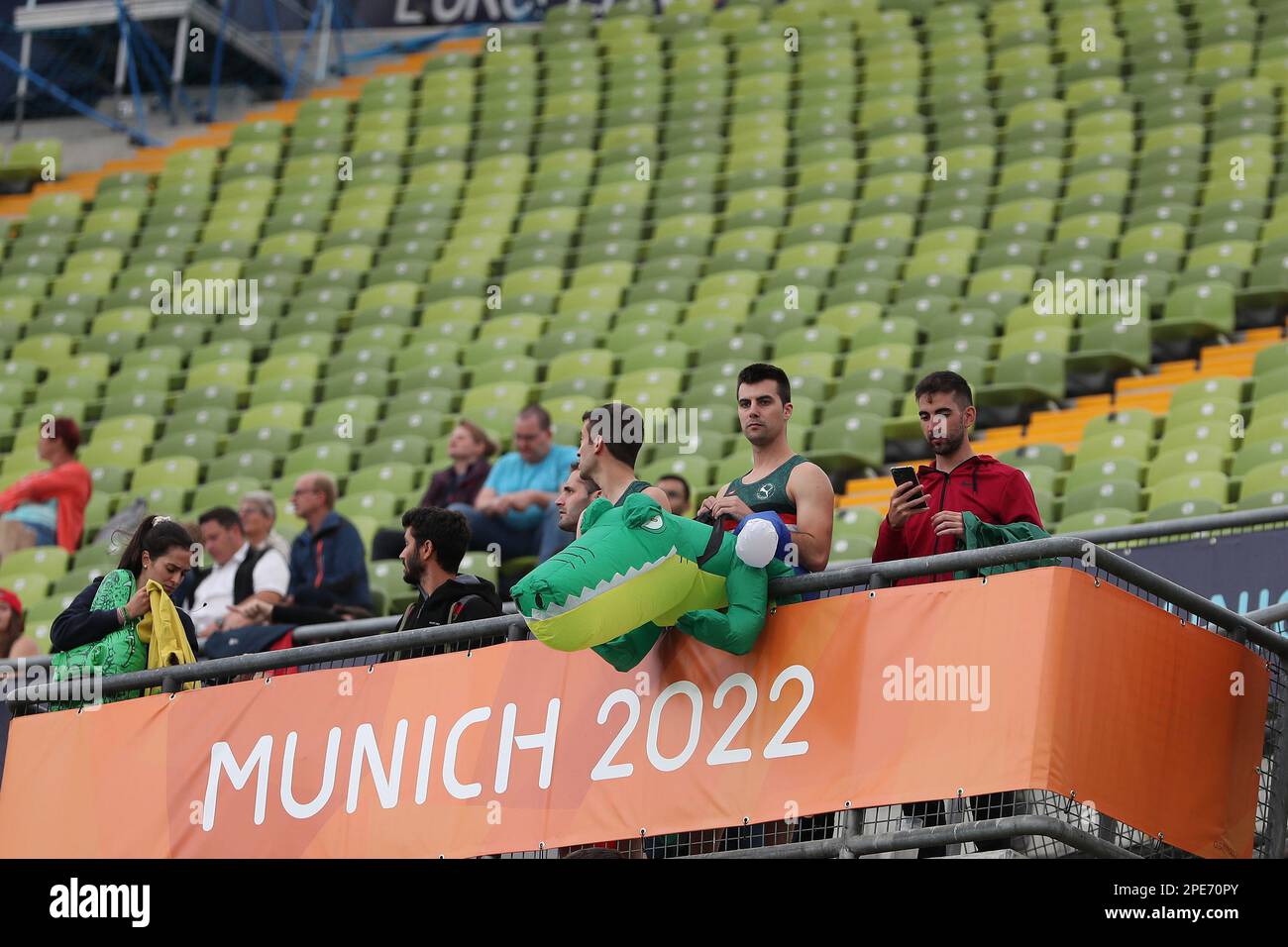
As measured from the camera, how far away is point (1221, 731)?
19.9 feet

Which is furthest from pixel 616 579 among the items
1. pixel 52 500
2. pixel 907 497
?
pixel 52 500

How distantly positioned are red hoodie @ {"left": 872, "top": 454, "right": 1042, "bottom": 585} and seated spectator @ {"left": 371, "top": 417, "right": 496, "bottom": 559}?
4921 mm

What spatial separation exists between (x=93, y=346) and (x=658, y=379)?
19.0 ft

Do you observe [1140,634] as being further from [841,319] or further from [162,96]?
[162,96]

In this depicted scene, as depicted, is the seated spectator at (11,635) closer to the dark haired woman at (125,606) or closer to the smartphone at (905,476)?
the dark haired woman at (125,606)

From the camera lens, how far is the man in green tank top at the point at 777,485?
617 centimetres

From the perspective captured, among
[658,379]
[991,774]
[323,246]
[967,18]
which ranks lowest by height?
[991,774]

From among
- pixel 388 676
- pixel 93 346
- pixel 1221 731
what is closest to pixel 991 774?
pixel 1221 731

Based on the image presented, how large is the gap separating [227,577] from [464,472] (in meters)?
1.53

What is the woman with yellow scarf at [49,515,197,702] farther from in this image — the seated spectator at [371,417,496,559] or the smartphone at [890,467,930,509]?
the seated spectator at [371,417,496,559]
